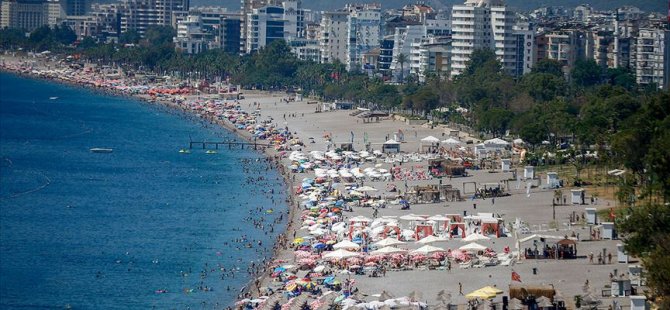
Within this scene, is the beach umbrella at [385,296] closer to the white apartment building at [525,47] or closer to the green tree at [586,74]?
the green tree at [586,74]

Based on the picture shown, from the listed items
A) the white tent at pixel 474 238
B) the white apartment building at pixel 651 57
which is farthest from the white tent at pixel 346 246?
the white apartment building at pixel 651 57

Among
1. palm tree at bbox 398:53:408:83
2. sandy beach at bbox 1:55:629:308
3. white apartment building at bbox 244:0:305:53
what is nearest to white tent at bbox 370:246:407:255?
sandy beach at bbox 1:55:629:308

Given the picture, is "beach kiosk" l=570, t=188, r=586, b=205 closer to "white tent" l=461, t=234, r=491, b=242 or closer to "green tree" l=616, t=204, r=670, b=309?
"white tent" l=461, t=234, r=491, b=242

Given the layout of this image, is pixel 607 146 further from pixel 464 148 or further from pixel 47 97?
pixel 47 97

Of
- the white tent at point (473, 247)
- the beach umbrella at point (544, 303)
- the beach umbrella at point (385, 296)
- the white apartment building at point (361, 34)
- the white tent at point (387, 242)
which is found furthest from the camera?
the white apartment building at point (361, 34)

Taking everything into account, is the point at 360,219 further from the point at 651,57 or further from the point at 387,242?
the point at 651,57
